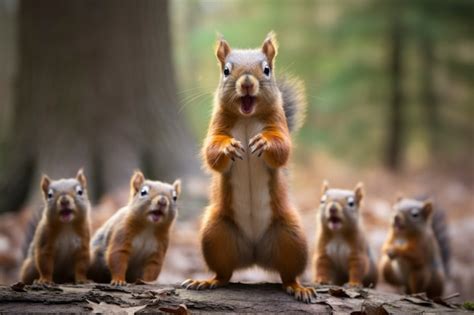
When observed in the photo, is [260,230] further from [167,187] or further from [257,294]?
[167,187]

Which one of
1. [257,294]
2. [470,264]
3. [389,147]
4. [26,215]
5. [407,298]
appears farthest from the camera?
[389,147]

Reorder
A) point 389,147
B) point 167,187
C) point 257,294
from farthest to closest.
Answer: point 389,147 < point 167,187 < point 257,294

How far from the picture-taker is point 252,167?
386 cm

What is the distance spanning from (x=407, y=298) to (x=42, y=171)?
160 inches

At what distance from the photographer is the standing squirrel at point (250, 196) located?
12.5 feet

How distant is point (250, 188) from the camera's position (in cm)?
387

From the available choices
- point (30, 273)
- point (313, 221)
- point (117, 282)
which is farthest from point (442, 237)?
point (30, 273)

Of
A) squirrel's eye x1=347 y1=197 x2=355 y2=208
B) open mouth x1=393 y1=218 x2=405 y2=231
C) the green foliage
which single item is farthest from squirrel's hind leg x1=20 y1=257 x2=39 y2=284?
the green foliage

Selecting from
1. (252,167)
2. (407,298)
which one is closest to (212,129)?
(252,167)

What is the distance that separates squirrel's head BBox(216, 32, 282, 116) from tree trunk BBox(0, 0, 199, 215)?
3177mm

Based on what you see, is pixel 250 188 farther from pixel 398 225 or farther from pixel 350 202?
pixel 398 225

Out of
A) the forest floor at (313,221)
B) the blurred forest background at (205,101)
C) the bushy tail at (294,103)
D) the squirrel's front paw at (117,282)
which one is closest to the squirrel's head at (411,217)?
the forest floor at (313,221)

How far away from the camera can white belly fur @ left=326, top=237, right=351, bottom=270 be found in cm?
488

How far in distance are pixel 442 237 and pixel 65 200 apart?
3.26 metres
